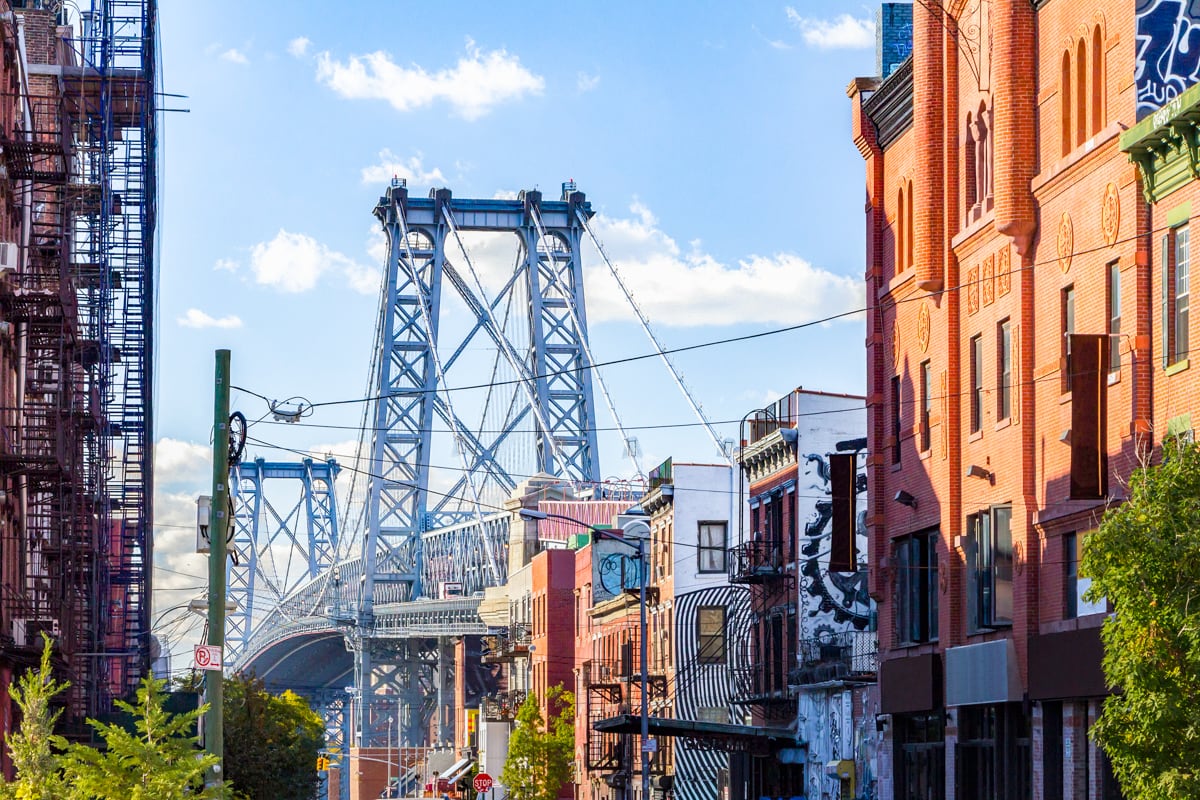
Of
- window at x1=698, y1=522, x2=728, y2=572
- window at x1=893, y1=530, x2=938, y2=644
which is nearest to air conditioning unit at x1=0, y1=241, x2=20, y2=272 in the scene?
window at x1=893, y1=530, x2=938, y2=644

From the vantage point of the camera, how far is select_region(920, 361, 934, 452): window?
150 ft

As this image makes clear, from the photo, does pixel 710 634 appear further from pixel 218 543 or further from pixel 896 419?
pixel 218 543

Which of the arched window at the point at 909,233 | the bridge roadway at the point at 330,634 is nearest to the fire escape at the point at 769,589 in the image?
the arched window at the point at 909,233

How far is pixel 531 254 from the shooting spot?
158m

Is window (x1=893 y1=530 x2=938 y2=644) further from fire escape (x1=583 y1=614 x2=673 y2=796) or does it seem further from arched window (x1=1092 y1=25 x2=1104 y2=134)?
fire escape (x1=583 y1=614 x2=673 y2=796)

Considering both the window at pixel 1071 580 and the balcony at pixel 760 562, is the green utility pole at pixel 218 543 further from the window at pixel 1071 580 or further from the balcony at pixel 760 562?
the balcony at pixel 760 562

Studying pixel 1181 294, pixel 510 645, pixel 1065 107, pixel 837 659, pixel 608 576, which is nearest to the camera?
pixel 1181 294

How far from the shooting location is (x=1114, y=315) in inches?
1382

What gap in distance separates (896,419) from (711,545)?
92.7ft

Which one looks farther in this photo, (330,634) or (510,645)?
(330,634)

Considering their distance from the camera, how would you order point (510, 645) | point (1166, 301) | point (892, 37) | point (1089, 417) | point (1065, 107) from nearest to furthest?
point (1166, 301) < point (1089, 417) < point (1065, 107) < point (892, 37) < point (510, 645)

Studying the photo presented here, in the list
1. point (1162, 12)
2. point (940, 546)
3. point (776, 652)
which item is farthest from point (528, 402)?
point (1162, 12)

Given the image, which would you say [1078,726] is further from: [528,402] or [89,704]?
[528,402]

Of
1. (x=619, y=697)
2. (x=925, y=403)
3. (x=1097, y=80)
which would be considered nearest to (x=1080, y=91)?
(x=1097, y=80)
